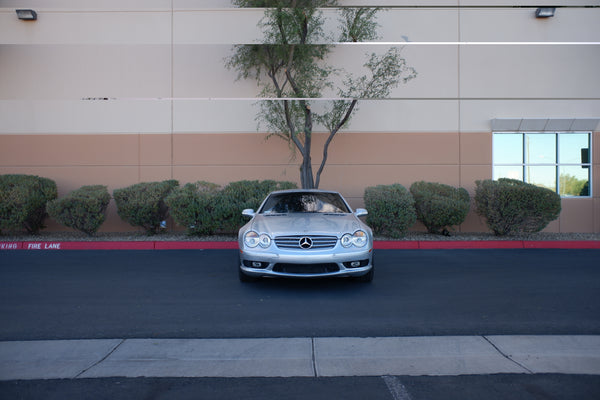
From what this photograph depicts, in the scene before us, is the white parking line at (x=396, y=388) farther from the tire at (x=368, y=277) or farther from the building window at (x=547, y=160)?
the building window at (x=547, y=160)

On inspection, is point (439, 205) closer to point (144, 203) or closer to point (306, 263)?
point (306, 263)

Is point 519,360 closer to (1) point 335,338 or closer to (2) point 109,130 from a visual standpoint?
(1) point 335,338

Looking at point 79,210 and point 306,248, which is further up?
point 79,210

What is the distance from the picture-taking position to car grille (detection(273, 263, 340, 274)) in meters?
6.23

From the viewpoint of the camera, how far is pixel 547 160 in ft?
44.0

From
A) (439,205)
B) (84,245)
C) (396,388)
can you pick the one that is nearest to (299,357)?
(396,388)

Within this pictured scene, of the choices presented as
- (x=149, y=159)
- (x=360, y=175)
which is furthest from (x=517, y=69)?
(x=149, y=159)

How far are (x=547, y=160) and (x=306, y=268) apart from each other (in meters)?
10.4

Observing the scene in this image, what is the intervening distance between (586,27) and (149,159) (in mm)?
13426

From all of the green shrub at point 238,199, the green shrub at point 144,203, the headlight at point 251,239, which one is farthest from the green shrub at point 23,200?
the headlight at point 251,239

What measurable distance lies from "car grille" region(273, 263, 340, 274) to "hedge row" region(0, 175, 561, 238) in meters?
4.93

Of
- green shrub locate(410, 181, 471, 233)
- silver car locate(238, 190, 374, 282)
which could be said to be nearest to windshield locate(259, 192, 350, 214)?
silver car locate(238, 190, 374, 282)

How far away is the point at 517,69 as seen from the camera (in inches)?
523

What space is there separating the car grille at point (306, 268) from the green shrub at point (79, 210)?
6.97 metres
